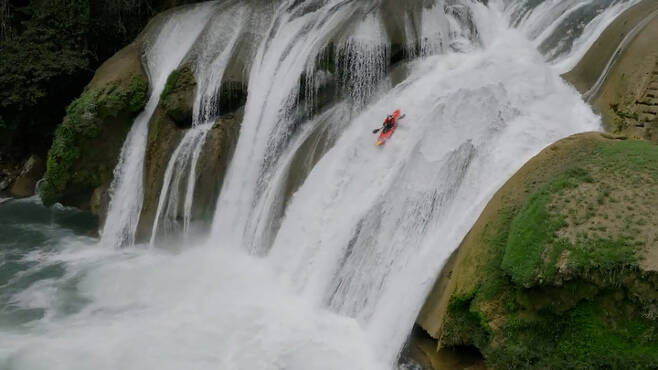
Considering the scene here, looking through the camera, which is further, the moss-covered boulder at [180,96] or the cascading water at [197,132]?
the moss-covered boulder at [180,96]

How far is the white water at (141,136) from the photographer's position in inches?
512

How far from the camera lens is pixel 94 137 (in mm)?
13625

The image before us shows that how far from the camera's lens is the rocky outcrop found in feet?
26.9

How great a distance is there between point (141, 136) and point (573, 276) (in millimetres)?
10581

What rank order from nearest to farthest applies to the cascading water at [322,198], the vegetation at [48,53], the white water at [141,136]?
the cascading water at [322,198] < the white water at [141,136] < the vegetation at [48,53]

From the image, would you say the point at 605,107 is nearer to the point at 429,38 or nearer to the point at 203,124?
the point at 429,38

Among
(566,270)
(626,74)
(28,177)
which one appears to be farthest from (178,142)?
(566,270)

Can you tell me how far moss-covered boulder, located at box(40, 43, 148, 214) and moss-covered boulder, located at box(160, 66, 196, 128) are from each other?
0.98 metres

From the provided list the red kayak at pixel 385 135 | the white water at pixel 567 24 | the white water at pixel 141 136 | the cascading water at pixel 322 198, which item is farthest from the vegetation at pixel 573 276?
the white water at pixel 141 136

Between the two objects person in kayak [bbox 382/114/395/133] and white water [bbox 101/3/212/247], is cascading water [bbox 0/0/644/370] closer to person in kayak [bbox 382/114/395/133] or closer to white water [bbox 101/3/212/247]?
white water [bbox 101/3/212/247]

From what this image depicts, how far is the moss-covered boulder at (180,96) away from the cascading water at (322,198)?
0.87 feet

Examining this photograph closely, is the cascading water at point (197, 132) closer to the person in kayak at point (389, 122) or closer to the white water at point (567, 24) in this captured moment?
the person in kayak at point (389, 122)

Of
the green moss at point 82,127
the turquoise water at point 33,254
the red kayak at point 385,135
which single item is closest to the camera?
the red kayak at point 385,135

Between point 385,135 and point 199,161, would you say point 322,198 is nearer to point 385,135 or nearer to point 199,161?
point 385,135
